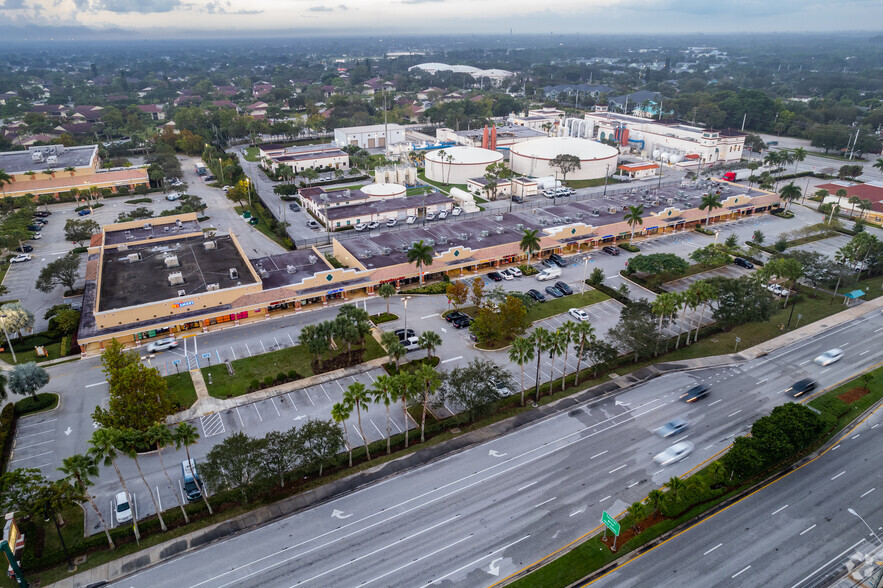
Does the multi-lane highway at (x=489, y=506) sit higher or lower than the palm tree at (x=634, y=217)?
lower

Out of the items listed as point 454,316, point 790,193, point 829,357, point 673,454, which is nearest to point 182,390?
point 454,316

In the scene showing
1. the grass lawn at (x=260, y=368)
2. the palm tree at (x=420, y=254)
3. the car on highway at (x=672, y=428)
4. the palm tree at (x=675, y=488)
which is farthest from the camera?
the palm tree at (x=420, y=254)

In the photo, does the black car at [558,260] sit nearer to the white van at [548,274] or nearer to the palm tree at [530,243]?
the white van at [548,274]

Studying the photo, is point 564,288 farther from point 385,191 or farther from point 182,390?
point 182,390

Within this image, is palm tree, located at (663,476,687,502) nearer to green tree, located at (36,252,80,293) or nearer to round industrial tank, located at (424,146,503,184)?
green tree, located at (36,252,80,293)

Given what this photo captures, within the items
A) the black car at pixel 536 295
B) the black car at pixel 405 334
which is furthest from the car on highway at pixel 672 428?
the black car at pixel 405 334

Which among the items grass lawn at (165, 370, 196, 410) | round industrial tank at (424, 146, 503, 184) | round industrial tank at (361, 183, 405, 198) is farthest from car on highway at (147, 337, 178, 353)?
round industrial tank at (424, 146, 503, 184)
